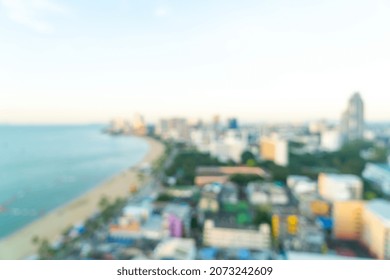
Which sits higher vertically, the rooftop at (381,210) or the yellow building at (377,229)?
the rooftop at (381,210)

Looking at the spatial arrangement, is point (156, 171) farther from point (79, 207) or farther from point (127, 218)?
point (127, 218)

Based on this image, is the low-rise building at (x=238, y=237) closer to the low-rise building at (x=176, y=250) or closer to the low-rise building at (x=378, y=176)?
the low-rise building at (x=176, y=250)

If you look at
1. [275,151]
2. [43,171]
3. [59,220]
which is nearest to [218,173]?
[275,151]

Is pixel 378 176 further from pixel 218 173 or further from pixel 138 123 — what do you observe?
pixel 138 123

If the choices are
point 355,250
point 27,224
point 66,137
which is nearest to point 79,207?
point 27,224

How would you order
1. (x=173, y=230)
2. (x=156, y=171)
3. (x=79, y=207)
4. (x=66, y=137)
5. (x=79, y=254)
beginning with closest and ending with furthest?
(x=79, y=254), (x=173, y=230), (x=79, y=207), (x=156, y=171), (x=66, y=137)

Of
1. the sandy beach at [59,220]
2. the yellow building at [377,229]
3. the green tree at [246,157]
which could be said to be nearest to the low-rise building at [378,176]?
the yellow building at [377,229]
